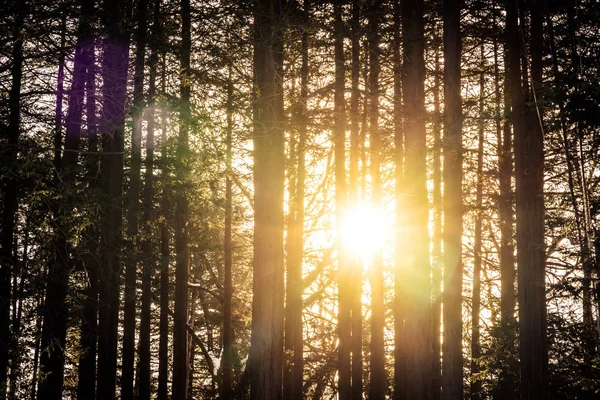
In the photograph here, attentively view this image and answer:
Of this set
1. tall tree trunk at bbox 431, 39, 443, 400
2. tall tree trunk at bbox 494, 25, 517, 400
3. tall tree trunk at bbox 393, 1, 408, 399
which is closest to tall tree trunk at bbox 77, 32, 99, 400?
tall tree trunk at bbox 393, 1, 408, 399

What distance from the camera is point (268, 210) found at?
8648 millimetres

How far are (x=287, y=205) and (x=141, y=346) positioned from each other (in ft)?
22.2

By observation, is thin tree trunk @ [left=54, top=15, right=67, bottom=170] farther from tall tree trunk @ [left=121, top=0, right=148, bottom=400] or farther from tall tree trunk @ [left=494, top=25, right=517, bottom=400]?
tall tree trunk @ [left=494, top=25, right=517, bottom=400]

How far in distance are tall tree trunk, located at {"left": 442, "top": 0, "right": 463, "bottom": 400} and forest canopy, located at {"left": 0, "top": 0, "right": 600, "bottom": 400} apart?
0.05 metres

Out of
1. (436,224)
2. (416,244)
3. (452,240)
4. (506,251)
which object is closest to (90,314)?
(416,244)

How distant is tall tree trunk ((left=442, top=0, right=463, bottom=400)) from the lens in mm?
10273

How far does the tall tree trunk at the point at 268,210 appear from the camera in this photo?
8320 mm

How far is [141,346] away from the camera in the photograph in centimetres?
1641

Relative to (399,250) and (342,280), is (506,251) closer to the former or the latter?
(342,280)

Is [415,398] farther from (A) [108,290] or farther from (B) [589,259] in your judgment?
(A) [108,290]

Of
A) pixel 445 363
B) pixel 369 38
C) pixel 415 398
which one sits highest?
pixel 369 38

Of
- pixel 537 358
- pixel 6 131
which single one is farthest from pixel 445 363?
pixel 6 131

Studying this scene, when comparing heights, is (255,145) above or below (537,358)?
above

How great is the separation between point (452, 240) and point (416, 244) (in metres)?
0.79
